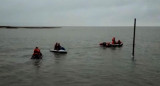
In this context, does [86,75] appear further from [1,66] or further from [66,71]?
[1,66]

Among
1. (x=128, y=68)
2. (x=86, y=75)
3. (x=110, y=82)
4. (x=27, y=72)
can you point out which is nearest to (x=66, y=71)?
(x=86, y=75)

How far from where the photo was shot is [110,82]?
17547 millimetres

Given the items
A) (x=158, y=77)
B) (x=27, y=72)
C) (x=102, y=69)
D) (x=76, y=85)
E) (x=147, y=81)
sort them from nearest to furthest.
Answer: (x=76, y=85) < (x=147, y=81) < (x=158, y=77) < (x=27, y=72) < (x=102, y=69)

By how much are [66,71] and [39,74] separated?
299 centimetres

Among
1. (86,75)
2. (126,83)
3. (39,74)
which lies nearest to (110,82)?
(126,83)

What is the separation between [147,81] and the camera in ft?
58.9

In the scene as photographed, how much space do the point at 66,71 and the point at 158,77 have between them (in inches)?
370

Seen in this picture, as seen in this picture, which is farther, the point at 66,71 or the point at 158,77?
the point at 66,71

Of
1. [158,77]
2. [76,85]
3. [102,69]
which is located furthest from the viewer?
[102,69]

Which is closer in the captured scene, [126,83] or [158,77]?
[126,83]

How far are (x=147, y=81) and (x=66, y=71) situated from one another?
8.32 meters

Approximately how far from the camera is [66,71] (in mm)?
21141

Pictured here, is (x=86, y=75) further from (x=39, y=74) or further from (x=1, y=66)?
(x=1, y=66)

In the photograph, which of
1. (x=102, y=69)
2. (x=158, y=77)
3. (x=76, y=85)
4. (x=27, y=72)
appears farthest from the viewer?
(x=102, y=69)
